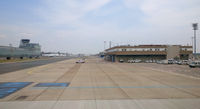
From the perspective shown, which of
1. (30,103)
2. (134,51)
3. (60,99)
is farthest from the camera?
(134,51)

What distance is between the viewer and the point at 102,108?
338 inches

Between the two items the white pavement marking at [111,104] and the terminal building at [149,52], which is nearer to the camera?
the white pavement marking at [111,104]

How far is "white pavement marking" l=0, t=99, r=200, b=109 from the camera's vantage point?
8773 millimetres

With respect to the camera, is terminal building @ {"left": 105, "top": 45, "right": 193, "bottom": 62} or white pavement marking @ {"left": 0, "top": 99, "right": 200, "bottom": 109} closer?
white pavement marking @ {"left": 0, "top": 99, "right": 200, "bottom": 109}

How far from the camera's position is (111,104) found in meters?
9.28

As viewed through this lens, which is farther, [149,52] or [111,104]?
[149,52]

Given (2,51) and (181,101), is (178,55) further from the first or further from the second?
(2,51)

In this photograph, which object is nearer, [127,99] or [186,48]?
[127,99]

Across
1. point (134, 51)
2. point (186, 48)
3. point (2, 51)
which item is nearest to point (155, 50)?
point (134, 51)

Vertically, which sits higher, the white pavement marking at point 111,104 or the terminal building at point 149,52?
the terminal building at point 149,52

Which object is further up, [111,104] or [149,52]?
[149,52]

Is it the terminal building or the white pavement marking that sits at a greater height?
the terminal building

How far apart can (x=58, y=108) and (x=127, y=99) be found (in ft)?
15.5

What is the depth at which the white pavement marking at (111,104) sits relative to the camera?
8773 millimetres
